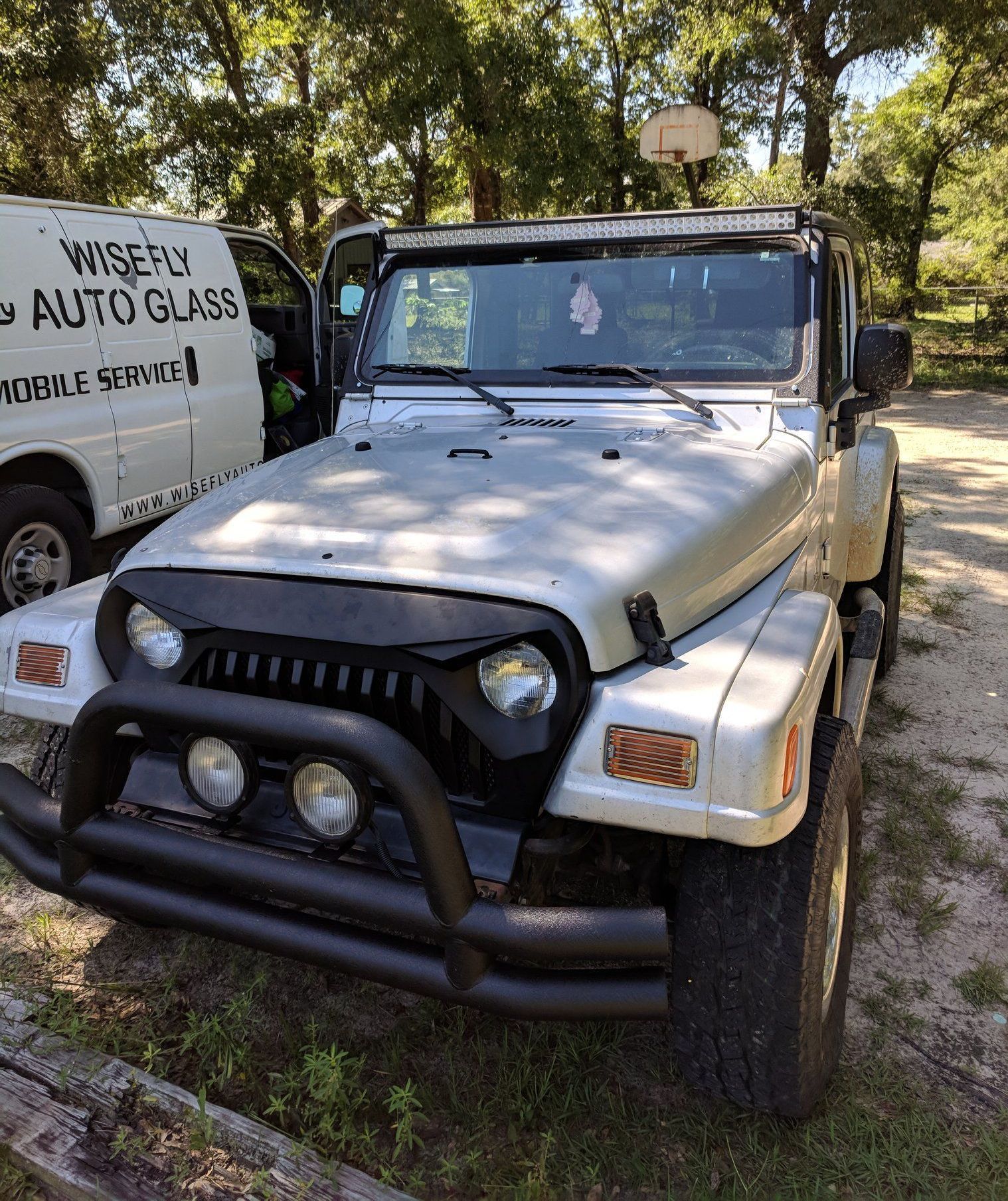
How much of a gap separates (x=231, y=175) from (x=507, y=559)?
47.3ft

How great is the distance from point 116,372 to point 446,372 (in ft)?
8.74

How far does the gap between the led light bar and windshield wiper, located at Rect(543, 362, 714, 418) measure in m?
0.44

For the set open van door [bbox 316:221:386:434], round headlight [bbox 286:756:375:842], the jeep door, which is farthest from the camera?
open van door [bbox 316:221:386:434]

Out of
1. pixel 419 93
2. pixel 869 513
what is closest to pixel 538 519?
pixel 869 513

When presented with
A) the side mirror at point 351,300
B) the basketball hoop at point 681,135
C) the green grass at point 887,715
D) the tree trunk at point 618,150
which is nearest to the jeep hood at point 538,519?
the side mirror at point 351,300

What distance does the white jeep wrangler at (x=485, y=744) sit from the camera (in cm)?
172

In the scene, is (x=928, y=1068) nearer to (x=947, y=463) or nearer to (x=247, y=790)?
(x=247, y=790)

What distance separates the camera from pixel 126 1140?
2.00 meters

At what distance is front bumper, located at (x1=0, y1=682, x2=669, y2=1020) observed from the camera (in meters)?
1.67

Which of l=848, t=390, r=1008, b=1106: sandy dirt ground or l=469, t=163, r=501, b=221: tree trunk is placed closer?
l=848, t=390, r=1008, b=1106: sandy dirt ground

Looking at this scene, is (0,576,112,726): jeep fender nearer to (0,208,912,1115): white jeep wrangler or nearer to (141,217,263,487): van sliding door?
(0,208,912,1115): white jeep wrangler

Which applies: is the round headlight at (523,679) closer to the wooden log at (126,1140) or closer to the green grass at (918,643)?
the wooden log at (126,1140)

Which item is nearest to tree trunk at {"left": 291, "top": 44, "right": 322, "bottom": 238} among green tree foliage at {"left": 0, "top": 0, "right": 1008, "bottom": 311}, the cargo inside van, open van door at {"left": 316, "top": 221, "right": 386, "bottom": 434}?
green tree foliage at {"left": 0, "top": 0, "right": 1008, "bottom": 311}

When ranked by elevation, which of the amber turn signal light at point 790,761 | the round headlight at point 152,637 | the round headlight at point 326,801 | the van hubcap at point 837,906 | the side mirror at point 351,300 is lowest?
the van hubcap at point 837,906
